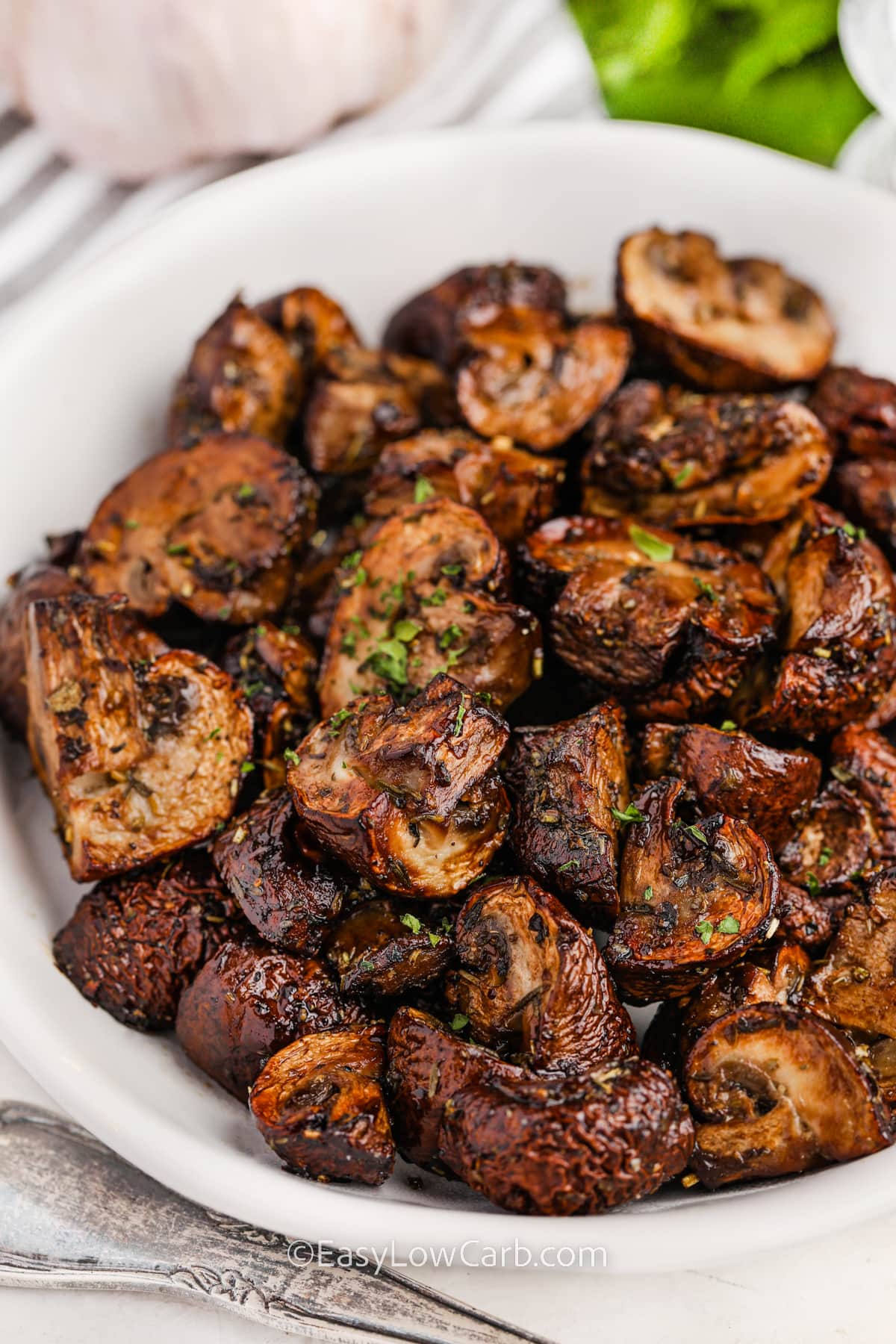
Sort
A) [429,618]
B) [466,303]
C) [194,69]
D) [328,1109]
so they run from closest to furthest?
[328,1109] < [429,618] < [466,303] < [194,69]

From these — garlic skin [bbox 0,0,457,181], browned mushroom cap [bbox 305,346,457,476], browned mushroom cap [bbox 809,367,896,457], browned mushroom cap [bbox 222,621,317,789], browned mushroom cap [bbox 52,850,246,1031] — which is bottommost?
browned mushroom cap [bbox 809,367,896,457]

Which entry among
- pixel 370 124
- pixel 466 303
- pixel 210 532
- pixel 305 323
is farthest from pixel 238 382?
pixel 370 124

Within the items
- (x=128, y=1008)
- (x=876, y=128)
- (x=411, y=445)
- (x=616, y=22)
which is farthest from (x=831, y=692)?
(x=616, y=22)

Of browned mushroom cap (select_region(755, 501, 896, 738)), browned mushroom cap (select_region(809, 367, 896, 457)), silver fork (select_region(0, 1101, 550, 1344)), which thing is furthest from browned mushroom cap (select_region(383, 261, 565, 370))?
silver fork (select_region(0, 1101, 550, 1344))

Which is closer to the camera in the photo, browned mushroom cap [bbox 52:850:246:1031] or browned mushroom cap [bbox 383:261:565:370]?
browned mushroom cap [bbox 52:850:246:1031]

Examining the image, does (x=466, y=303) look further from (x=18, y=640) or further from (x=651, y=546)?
(x=18, y=640)

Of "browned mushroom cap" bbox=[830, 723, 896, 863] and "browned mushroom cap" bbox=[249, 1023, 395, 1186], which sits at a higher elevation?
"browned mushroom cap" bbox=[249, 1023, 395, 1186]

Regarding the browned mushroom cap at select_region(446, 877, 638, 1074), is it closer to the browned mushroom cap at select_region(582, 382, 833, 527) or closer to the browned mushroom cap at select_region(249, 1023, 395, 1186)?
the browned mushroom cap at select_region(249, 1023, 395, 1186)
